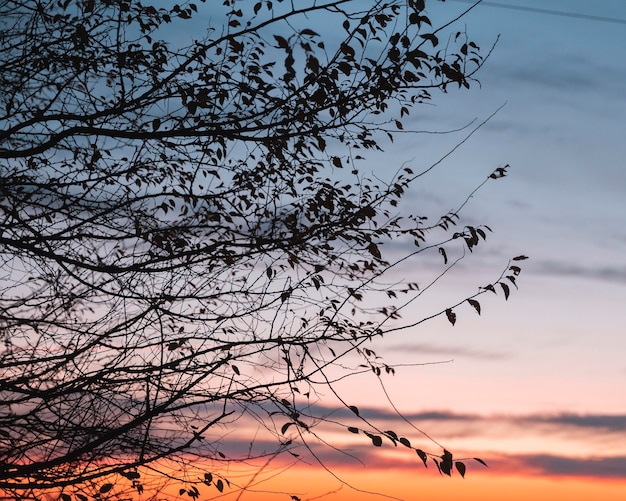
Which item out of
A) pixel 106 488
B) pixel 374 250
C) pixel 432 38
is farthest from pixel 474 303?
pixel 106 488

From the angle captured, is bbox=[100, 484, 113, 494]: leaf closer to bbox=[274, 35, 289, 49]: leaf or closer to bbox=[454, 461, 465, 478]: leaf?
bbox=[454, 461, 465, 478]: leaf

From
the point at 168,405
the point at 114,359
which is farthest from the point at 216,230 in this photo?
the point at 168,405

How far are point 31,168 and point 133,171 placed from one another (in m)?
1.32

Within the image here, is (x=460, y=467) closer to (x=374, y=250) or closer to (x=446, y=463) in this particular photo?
(x=446, y=463)

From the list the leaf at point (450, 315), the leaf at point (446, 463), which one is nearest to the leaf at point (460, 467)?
the leaf at point (446, 463)

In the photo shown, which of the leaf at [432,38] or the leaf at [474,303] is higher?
A: the leaf at [432,38]

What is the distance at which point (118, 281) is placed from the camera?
7.70 m

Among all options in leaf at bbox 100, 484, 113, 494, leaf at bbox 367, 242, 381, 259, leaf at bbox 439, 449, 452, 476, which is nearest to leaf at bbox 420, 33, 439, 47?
leaf at bbox 367, 242, 381, 259

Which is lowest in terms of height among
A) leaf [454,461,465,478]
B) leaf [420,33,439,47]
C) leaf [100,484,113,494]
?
leaf [454,461,465,478]

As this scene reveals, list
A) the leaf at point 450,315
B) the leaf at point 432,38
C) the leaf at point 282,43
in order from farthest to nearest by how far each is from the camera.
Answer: the leaf at point 432,38, the leaf at point 450,315, the leaf at point 282,43

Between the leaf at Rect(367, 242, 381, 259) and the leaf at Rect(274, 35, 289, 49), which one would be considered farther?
the leaf at Rect(367, 242, 381, 259)

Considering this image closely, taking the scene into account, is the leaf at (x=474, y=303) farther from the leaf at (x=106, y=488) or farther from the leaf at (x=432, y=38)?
the leaf at (x=106, y=488)

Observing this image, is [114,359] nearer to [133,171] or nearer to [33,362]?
[33,362]

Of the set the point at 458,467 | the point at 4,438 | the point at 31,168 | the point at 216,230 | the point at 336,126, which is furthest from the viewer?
the point at 31,168
